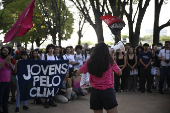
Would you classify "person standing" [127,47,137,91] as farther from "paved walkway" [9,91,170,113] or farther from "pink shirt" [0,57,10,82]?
"pink shirt" [0,57,10,82]

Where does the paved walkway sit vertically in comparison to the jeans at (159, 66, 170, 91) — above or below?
below

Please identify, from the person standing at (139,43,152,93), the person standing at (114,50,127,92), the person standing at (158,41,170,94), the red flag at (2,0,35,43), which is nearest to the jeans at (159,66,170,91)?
the person standing at (158,41,170,94)

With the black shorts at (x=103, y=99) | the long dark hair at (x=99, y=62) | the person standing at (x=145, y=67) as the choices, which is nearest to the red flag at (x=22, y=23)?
the long dark hair at (x=99, y=62)

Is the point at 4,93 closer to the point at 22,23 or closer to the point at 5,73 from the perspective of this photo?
the point at 5,73

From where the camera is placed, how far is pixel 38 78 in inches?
208

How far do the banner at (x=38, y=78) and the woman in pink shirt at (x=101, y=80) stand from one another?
2.10 meters

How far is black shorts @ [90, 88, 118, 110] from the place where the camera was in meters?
3.43

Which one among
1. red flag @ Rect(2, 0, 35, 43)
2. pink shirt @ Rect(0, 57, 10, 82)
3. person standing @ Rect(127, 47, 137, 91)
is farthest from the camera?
person standing @ Rect(127, 47, 137, 91)

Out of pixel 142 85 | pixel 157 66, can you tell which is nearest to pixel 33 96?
pixel 142 85

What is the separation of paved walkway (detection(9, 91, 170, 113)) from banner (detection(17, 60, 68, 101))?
36.4 inches

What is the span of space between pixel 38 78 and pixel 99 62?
2.34m

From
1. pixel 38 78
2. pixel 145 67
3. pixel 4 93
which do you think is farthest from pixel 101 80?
pixel 145 67

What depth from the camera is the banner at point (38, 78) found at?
512cm

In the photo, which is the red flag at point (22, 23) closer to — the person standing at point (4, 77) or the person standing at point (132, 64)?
the person standing at point (4, 77)
